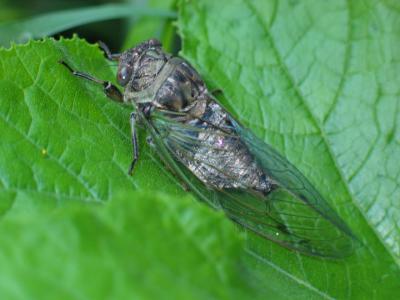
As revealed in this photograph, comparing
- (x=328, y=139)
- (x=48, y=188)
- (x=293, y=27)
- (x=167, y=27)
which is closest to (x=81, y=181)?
(x=48, y=188)

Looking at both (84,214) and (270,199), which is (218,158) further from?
(84,214)

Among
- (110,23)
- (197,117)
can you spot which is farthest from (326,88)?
(110,23)

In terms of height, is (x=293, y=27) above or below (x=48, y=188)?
above

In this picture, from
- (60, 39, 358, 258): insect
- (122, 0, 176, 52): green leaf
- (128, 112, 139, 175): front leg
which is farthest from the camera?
(122, 0, 176, 52): green leaf

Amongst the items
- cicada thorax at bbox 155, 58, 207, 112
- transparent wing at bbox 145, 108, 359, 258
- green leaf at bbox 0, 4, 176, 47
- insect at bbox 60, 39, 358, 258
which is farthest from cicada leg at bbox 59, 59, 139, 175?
green leaf at bbox 0, 4, 176, 47

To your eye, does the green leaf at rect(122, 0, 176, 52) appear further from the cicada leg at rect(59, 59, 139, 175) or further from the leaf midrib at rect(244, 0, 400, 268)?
the cicada leg at rect(59, 59, 139, 175)

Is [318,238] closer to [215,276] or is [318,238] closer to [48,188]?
[215,276]

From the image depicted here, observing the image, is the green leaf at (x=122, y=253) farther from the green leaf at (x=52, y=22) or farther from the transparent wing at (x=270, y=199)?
the green leaf at (x=52, y=22)
